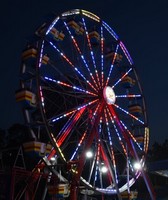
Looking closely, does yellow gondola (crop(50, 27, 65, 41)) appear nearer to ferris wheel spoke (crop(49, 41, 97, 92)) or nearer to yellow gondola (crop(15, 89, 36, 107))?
ferris wheel spoke (crop(49, 41, 97, 92))

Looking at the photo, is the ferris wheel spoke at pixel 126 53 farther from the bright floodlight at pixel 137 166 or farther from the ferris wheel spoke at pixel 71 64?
the bright floodlight at pixel 137 166

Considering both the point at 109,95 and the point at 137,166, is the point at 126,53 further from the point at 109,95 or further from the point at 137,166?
Result: the point at 137,166

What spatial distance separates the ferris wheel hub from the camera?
54.3 feet

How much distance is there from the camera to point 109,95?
1697 centimetres

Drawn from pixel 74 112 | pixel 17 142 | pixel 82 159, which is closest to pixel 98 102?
pixel 74 112

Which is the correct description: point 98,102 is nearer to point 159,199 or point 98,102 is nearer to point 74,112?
point 74,112

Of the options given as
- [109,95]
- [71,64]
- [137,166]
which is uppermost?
[71,64]

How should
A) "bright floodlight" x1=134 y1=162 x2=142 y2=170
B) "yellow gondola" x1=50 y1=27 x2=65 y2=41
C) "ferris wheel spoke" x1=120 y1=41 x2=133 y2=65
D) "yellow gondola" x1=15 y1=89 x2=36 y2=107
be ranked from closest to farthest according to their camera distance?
"yellow gondola" x1=15 y1=89 x2=36 y2=107
"yellow gondola" x1=50 y1=27 x2=65 y2=41
"bright floodlight" x1=134 y1=162 x2=142 y2=170
"ferris wheel spoke" x1=120 y1=41 x2=133 y2=65

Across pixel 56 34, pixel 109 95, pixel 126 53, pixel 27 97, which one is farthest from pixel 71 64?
pixel 126 53

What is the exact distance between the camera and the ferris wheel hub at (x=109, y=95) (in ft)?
54.3

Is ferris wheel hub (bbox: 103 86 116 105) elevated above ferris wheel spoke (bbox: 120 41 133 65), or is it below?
below

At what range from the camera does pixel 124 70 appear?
20.9m

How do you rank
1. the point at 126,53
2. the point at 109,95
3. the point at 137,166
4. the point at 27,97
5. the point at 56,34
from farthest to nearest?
the point at 126,53 → the point at 137,166 → the point at 109,95 → the point at 56,34 → the point at 27,97

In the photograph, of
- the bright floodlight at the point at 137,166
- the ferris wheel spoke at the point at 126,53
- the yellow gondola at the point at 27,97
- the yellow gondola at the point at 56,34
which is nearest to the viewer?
the yellow gondola at the point at 27,97
